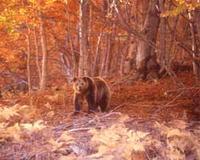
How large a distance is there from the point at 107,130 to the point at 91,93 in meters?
2.04

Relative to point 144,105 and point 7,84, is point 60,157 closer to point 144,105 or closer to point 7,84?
point 144,105

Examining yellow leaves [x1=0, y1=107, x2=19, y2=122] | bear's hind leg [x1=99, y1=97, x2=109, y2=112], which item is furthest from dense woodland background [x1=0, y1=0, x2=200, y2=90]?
yellow leaves [x1=0, y1=107, x2=19, y2=122]

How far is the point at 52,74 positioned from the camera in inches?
1275

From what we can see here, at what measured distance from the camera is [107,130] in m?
8.79

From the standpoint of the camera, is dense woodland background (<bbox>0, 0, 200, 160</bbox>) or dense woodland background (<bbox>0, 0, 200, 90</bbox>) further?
dense woodland background (<bbox>0, 0, 200, 90</bbox>)

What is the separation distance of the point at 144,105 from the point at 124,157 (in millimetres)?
3322

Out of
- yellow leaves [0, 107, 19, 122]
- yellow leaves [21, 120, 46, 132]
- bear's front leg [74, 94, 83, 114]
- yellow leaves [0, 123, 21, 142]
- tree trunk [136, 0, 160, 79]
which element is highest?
tree trunk [136, 0, 160, 79]

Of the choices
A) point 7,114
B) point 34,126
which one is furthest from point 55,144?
point 7,114

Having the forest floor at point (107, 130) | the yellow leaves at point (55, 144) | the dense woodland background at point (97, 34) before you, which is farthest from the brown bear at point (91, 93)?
the yellow leaves at point (55, 144)

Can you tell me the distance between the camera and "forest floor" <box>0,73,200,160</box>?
823 cm

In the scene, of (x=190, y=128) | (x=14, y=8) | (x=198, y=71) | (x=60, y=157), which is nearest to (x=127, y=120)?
(x=190, y=128)

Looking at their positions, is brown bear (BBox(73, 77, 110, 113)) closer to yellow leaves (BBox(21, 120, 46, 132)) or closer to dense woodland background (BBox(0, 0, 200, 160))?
dense woodland background (BBox(0, 0, 200, 160))

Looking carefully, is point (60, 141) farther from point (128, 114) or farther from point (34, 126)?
point (128, 114)

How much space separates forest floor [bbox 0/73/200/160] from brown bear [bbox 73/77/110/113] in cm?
24
